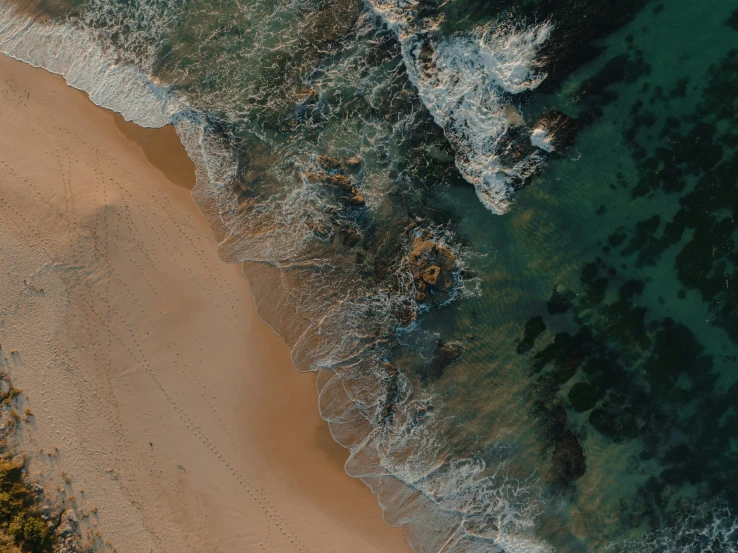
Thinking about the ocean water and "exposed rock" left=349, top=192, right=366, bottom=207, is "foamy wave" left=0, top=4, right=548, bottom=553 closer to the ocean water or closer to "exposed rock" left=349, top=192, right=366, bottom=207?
the ocean water

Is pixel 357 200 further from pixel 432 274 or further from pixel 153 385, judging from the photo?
pixel 153 385

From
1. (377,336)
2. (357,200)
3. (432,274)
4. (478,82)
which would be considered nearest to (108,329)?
(377,336)

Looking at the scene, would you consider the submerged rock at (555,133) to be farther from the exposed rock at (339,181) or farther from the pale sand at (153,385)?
the pale sand at (153,385)

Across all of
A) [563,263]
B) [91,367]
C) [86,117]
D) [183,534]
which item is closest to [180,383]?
[91,367]

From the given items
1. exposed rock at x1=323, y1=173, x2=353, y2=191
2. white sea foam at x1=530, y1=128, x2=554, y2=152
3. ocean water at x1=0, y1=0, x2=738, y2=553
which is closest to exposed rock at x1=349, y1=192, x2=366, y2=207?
ocean water at x1=0, y1=0, x2=738, y2=553

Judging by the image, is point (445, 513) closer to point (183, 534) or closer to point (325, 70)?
point (183, 534)
